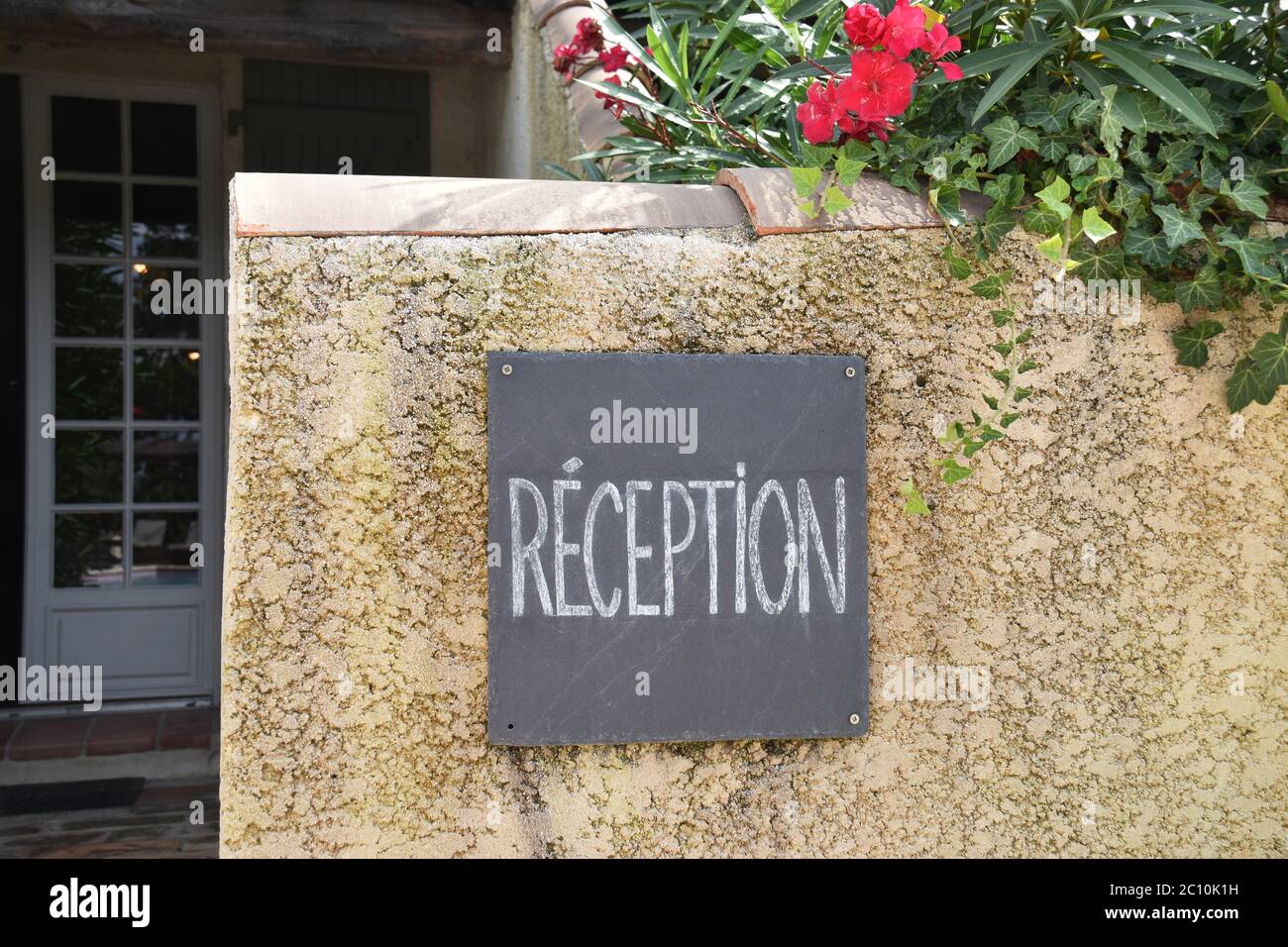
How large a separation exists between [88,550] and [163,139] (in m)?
1.76

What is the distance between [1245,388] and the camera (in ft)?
5.35

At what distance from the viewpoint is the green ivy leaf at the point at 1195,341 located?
1.63m

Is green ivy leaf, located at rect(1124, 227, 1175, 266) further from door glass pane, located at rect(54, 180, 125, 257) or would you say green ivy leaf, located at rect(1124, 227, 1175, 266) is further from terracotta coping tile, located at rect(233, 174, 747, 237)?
door glass pane, located at rect(54, 180, 125, 257)

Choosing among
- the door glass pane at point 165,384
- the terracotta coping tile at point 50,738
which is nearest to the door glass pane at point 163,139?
the door glass pane at point 165,384

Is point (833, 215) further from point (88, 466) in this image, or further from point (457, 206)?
point (88, 466)

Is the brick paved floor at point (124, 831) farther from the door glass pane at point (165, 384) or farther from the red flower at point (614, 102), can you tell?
the red flower at point (614, 102)

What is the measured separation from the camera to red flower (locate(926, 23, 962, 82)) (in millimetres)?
1563

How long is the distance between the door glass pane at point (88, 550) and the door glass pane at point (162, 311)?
791 mm

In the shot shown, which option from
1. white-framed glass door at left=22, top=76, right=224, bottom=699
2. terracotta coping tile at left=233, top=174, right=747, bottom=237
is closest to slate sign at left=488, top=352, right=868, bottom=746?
terracotta coping tile at left=233, top=174, right=747, bottom=237

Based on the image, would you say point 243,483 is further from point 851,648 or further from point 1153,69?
point 1153,69

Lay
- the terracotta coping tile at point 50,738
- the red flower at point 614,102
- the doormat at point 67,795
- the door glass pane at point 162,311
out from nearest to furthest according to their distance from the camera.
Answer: the red flower at point 614,102 < the doormat at point 67,795 < the terracotta coping tile at point 50,738 < the door glass pane at point 162,311

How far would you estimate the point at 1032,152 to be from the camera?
166cm

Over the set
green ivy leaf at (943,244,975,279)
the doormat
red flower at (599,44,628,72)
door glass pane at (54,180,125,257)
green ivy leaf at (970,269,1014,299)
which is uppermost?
door glass pane at (54,180,125,257)
